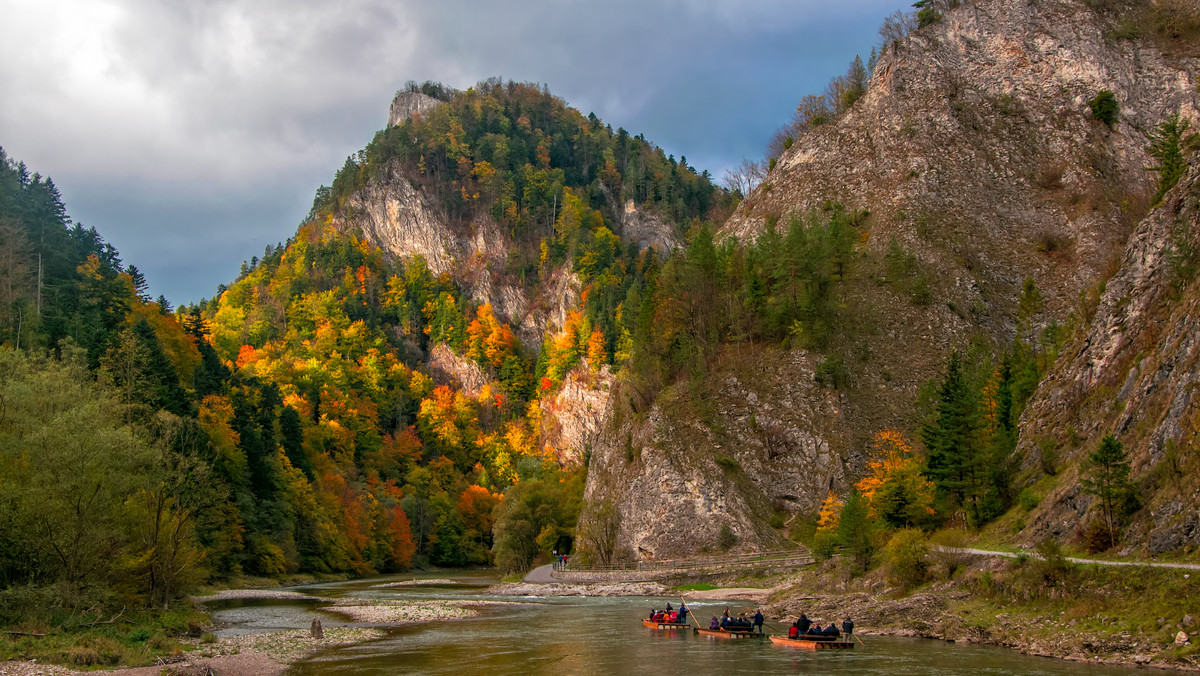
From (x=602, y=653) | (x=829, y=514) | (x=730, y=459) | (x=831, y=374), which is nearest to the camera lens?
(x=602, y=653)

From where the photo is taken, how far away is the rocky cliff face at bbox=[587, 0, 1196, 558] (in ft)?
244

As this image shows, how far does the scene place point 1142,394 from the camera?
37.7m

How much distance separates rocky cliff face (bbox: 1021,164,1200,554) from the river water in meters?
8.46

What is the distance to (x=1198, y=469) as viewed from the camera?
31000 mm

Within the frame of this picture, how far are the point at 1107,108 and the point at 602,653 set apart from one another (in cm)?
8391

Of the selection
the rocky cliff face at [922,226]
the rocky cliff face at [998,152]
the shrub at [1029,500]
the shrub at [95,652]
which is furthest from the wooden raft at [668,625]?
the rocky cliff face at [998,152]

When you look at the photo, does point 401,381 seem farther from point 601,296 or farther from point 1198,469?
point 1198,469

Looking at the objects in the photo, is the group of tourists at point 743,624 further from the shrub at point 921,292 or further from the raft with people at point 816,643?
the shrub at point 921,292

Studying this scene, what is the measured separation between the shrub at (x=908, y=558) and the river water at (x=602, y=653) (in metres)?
4.39

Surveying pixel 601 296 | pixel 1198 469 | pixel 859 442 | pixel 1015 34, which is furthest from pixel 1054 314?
pixel 601 296

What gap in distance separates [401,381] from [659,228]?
65.7m

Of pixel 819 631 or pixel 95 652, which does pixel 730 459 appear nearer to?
pixel 819 631

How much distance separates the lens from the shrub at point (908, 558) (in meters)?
41.6

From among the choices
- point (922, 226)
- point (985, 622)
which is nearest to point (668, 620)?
point (985, 622)
